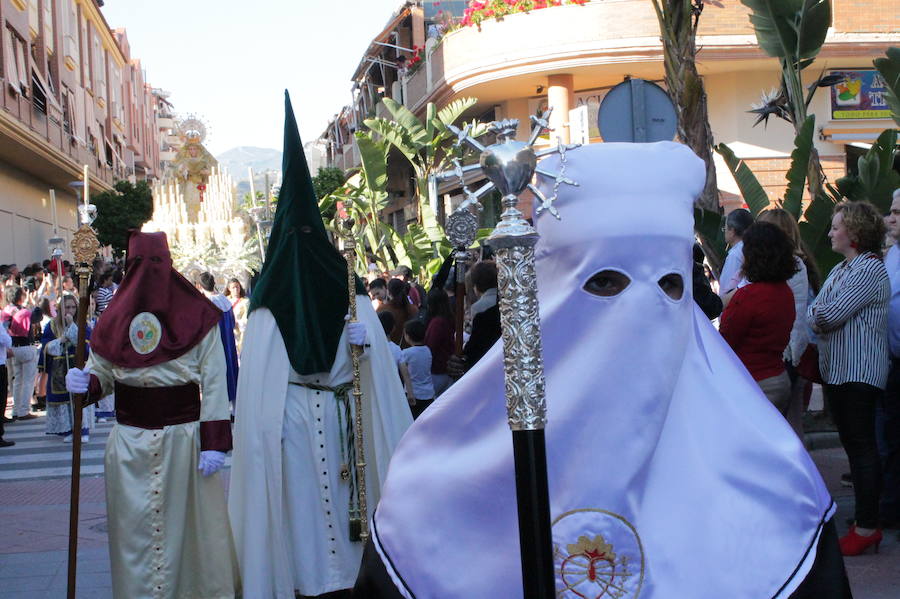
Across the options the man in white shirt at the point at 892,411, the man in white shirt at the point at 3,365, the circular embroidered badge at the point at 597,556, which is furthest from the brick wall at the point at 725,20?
the circular embroidered badge at the point at 597,556

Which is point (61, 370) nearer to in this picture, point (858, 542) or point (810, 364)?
point (810, 364)

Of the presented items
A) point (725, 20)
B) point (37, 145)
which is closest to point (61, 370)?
point (37, 145)

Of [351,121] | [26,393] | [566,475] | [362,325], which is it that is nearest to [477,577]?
[566,475]

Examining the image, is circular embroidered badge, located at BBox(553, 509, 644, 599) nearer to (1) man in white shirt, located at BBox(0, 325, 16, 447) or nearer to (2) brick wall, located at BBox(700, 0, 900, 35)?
(1) man in white shirt, located at BBox(0, 325, 16, 447)

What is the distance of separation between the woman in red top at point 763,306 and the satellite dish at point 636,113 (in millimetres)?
1476

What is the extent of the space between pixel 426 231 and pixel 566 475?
1711 cm

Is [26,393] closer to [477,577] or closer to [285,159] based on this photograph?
[285,159]

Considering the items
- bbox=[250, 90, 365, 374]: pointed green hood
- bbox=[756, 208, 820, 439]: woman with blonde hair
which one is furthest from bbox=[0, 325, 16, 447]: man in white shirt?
bbox=[756, 208, 820, 439]: woman with blonde hair

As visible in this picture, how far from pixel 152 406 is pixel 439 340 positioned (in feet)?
10.6

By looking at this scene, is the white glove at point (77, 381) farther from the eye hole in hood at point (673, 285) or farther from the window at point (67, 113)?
the window at point (67, 113)

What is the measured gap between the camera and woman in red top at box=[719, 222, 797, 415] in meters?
5.89

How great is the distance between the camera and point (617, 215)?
2639 millimetres

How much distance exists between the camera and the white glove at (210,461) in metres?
5.20

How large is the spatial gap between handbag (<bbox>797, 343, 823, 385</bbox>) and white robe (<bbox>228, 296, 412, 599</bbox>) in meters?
2.74
